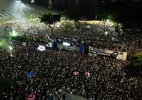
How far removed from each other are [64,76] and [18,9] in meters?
53.0

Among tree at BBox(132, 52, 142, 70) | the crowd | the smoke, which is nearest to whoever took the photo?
the crowd

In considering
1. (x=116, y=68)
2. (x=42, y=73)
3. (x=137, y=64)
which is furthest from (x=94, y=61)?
(x=42, y=73)

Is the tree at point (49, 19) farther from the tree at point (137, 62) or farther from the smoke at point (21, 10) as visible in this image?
the tree at point (137, 62)

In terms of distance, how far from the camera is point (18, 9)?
73.8m

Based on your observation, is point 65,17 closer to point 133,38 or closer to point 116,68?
point 133,38

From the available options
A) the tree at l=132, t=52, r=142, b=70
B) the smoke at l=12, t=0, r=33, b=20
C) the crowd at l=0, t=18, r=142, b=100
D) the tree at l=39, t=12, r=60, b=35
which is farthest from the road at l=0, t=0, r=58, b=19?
the tree at l=132, t=52, r=142, b=70

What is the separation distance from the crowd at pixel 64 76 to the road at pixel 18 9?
113 feet

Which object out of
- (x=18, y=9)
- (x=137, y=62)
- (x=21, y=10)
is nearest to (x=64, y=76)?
(x=137, y=62)

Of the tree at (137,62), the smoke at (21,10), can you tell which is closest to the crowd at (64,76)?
the tree at (137,62)

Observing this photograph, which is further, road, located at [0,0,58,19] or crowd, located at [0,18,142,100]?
road, located at [0,0,58,19]

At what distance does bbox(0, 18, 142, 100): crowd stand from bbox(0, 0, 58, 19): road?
34474mm

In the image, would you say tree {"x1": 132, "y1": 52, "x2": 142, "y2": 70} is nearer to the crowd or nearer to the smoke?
the crowd

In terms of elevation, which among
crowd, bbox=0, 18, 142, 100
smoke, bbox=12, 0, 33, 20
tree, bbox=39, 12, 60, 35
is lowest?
crowd, bbox=0, 18, 142, 100

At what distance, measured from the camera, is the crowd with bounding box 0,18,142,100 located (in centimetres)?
2184
